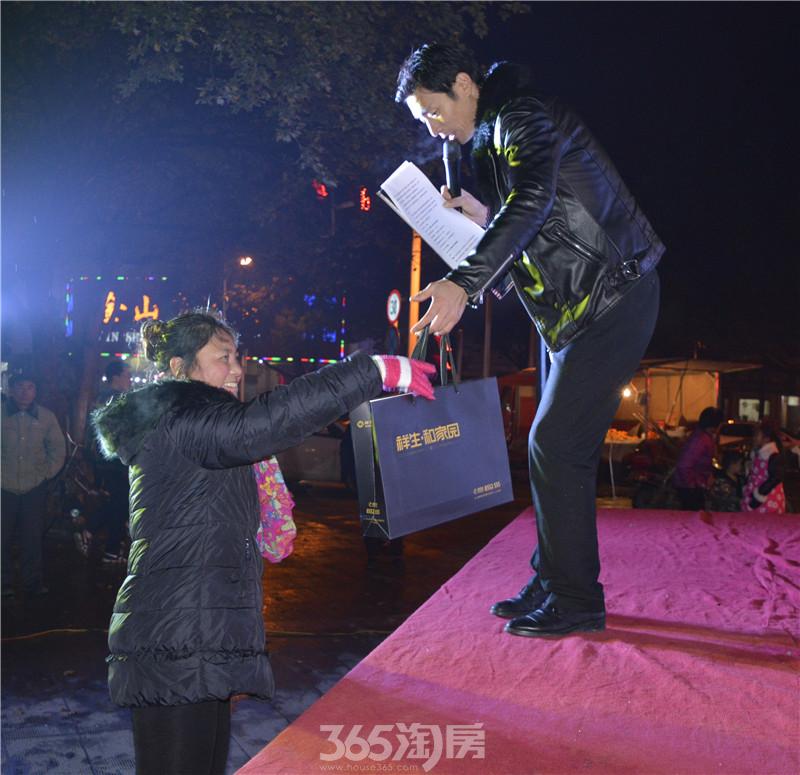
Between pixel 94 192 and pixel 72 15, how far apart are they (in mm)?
2790

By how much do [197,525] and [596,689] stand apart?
1.17 m

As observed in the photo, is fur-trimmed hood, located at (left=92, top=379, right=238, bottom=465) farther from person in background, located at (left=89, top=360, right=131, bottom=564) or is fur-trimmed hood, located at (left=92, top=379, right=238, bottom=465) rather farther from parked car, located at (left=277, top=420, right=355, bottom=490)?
parked car, located at (left=277, top=420, right=355, bottom=490)

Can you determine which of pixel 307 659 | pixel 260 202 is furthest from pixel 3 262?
pixel 307 659

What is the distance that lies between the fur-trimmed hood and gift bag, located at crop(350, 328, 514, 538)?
1.57 ft

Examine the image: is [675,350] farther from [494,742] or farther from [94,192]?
[494,742]

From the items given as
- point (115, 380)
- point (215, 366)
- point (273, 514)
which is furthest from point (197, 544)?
point (115, 380)

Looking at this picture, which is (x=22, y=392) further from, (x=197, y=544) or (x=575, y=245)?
(x=575, y=245)

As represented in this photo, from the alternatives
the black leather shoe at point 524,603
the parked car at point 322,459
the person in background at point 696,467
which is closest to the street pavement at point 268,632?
the black leather shoe at point 524,603

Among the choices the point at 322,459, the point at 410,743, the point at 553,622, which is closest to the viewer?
the point at 410,743

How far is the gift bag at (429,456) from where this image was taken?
2504 millimetres

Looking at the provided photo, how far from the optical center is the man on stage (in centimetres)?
265

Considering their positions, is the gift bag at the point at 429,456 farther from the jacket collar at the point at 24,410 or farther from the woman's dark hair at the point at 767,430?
the woman's dark hair at the point at 767,430

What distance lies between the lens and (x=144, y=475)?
2434 mm

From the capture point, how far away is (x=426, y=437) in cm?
260
